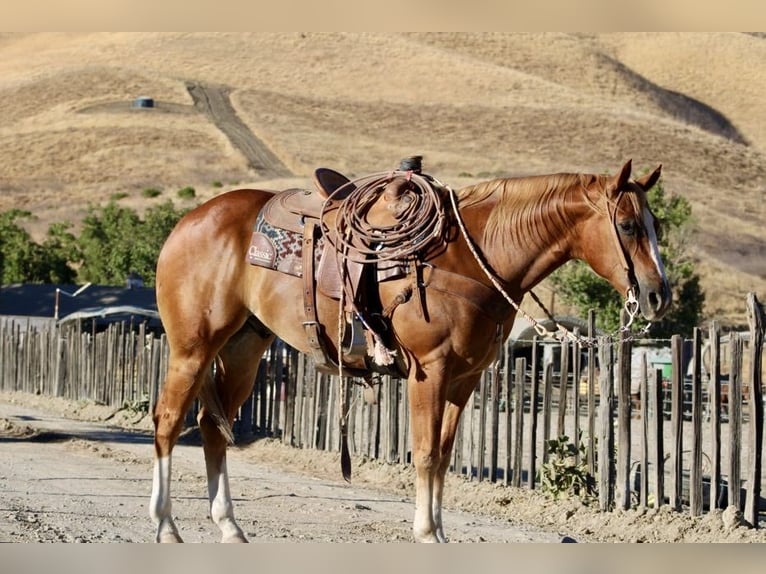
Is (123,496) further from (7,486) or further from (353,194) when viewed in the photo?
(353,194)

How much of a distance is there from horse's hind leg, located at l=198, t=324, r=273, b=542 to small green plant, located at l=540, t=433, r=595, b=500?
3.39m

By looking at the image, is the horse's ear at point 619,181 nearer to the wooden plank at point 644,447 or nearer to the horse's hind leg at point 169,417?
the horse's hind leg at point 169,417

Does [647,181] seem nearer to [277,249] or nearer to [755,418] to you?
[277,249]

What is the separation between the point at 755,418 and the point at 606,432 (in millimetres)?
1400

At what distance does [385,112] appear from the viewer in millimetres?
100062

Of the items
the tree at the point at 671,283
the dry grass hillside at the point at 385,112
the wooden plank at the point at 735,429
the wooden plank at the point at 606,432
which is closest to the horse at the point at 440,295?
the wooden plank at the point at 735,429

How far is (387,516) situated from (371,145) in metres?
82.0

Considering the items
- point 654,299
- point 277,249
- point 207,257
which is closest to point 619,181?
point 654,299

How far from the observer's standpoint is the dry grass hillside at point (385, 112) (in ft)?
270

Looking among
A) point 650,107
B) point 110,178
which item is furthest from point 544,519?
point 650,107

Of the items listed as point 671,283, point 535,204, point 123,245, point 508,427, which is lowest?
point 508,427

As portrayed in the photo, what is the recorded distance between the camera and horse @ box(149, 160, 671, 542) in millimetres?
6883

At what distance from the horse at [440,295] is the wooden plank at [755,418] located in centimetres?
277

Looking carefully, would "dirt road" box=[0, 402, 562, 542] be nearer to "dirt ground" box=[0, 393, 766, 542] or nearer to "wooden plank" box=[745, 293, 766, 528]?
"dirt ground" box=[0, 393, 766, 542]
